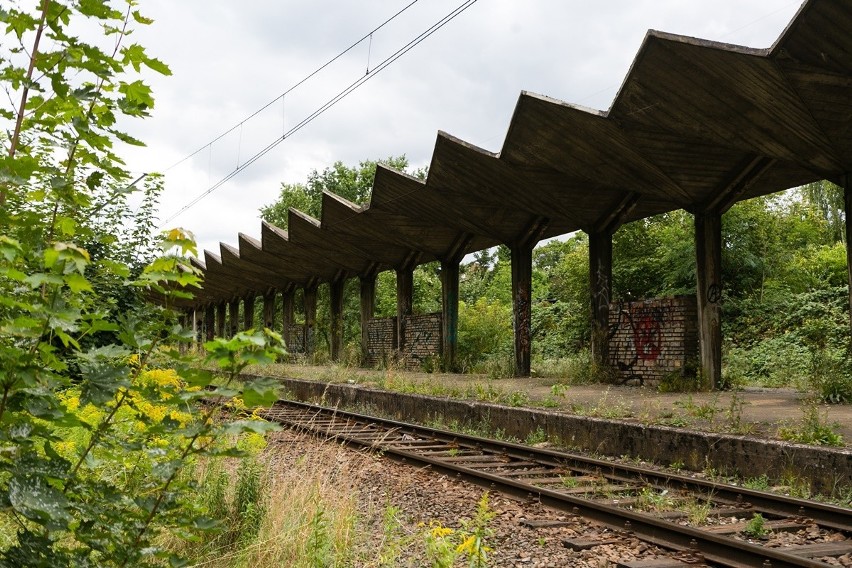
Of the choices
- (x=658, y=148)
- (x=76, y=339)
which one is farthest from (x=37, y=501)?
(x=658, y=148)

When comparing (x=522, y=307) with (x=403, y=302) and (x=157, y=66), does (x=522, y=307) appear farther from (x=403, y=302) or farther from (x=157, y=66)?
(x=157, y=66)

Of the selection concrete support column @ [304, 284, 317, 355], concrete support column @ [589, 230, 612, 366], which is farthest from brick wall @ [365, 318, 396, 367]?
concrete support column @ [589, 230, 612, 366]

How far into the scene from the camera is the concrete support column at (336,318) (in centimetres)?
3002

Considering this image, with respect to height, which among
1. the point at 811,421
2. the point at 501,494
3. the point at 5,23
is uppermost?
the point at 5,23

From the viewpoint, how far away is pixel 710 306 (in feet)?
47.1

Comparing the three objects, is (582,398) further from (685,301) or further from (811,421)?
(811,421)

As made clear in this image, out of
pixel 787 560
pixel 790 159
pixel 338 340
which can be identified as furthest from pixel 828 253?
pixel 787 560

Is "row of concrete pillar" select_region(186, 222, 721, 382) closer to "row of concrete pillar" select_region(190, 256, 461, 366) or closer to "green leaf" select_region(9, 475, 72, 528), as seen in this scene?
"row of concrete pillar" select_region(190, 256, 461, 366)

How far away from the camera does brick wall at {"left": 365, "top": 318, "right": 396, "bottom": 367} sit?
2642cm

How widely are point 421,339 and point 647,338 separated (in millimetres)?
9777

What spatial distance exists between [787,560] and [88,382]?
4167 mm

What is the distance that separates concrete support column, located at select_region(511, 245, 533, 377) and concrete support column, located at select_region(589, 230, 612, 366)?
91.4 inches

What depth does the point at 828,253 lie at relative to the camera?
2477cm

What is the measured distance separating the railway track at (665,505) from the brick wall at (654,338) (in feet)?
21.7
